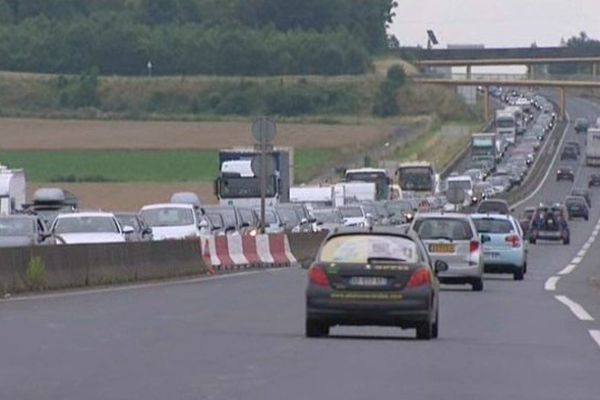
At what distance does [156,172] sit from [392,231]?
290 feet

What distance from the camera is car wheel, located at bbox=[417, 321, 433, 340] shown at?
23.8 m

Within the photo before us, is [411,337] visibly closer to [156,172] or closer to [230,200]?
[230,200]

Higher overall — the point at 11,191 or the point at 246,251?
A: the point at 11,191

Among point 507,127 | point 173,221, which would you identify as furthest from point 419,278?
point 507,127

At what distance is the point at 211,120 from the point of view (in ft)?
498

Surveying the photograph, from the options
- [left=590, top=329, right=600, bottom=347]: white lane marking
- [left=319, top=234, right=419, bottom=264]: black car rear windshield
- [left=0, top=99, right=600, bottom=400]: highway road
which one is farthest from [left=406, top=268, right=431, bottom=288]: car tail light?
[left=590, top=329, right=600, bottom=347]: white lane marking

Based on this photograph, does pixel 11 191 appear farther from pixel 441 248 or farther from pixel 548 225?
pixel 548 225

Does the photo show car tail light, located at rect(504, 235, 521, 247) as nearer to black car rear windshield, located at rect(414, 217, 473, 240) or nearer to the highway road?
black car rear windshield, located at rect(414, 217, 473, 240)

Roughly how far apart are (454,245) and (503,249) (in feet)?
21.7

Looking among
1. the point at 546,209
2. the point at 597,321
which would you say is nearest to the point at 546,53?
the point at 546,209

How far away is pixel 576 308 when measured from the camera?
32688mm

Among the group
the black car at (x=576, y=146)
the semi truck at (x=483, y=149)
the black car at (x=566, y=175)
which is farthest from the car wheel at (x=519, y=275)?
the black car at (x=576, y=146)

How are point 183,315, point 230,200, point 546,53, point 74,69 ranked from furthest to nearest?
point 546,53 → point 74,69 → point 230,200 → point 183,315

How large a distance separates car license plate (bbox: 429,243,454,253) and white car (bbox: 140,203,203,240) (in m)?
10.3
